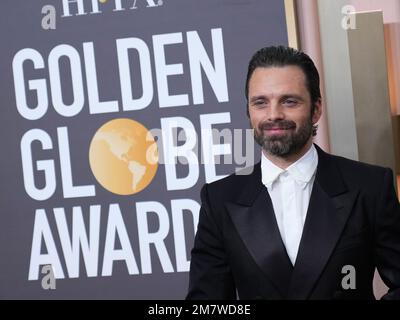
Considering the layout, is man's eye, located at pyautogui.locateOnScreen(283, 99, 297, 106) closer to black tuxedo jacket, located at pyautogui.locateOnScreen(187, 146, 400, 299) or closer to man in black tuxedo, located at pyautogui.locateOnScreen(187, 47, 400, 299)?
man in black tuxedo, located at pyautogui.locateOnScreen(187, 47, 400, 299)

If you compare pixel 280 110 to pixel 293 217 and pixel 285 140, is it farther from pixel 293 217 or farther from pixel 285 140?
pixel 293 217

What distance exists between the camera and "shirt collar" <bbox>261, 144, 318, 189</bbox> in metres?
1.40

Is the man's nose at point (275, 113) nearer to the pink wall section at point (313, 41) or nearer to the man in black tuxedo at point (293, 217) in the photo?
the man in black tuxedo at point (293, 217)

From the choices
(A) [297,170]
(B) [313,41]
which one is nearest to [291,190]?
(A) [297,170]

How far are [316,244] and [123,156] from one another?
0.59 m

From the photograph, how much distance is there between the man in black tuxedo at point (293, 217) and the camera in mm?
1354

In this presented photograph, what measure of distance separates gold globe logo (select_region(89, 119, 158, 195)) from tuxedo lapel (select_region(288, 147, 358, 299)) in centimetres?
49

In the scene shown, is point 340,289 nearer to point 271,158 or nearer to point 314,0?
point 271,158

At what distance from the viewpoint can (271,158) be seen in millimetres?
1406

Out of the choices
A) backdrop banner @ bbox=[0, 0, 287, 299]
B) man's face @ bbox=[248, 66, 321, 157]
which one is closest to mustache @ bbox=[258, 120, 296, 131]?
man's face @ bbox=[248, 66, 321, 157]

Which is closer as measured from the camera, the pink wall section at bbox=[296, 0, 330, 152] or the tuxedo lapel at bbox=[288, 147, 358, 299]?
the tuxedo lapel at bbox=[288, 147, 358, 299]

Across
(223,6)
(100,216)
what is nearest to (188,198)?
(100,216)
